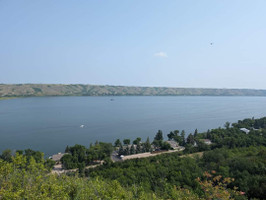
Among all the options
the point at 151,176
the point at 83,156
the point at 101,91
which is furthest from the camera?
the point at 101,91

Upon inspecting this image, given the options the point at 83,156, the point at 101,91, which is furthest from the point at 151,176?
the point at 101,91

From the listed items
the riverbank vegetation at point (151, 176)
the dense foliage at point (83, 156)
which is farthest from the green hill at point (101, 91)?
the riverbank vegetation at point (151, 176)

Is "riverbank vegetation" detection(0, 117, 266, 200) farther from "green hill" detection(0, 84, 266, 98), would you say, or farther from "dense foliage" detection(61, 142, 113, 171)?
"green hill" detection(0, 84, 266, 98)

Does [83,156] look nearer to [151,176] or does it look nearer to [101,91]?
[151,176]

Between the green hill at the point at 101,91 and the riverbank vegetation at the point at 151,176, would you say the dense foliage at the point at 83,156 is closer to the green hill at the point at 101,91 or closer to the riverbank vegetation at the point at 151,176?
the riverbank vegetation at the point at 151,176

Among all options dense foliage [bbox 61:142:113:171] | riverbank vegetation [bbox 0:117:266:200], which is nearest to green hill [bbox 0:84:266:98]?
dense foliage [bbox 61:142:113:171]

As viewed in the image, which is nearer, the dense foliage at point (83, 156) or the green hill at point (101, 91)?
the dense foliage at point (83, 156)

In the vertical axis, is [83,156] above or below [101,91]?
below

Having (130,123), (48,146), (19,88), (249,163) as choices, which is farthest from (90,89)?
(249,163)
